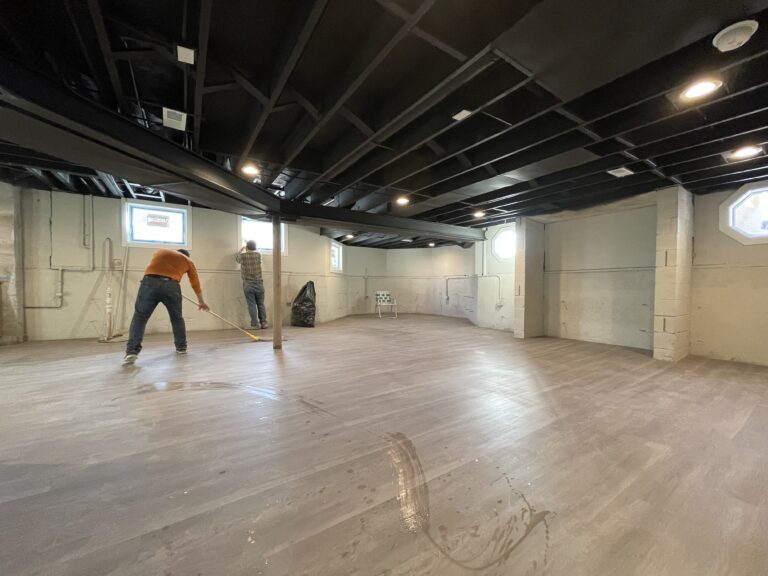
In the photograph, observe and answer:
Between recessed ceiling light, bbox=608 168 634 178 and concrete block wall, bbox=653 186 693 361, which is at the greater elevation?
recessed ceiling light, bbox=608 168 634 178

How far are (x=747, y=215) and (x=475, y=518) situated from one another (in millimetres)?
5808

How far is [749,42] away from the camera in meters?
1.80

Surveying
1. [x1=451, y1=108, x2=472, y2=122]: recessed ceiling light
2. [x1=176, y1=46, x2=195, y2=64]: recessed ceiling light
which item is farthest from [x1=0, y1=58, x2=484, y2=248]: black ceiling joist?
[x1=451, y1=108, x2=472, y2=122]: recessed ceiling light

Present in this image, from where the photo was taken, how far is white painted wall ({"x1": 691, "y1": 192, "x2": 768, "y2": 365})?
4020mm

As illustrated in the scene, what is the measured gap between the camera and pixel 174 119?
2684 mm

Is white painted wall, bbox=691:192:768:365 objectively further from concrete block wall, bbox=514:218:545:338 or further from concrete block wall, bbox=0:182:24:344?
concrete block wall, bbox=0:182:24:344

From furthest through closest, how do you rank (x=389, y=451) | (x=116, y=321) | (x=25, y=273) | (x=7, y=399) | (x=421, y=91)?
(x=116, y=321) < (x=25, y=273) < (x=7, y=399) < (x=421, y=91) < (x=389, y=451)

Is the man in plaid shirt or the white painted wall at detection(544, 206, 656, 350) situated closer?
the white painted wall at detection(544, 206, 656, 350)

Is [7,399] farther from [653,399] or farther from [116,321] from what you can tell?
[653,399]

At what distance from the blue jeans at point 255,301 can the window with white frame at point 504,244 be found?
18.5 ft

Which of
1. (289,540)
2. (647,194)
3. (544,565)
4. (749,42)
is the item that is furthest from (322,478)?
(647,194)

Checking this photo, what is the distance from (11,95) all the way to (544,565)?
367 cm

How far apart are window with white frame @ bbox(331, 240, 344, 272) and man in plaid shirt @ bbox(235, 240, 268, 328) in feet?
9.15

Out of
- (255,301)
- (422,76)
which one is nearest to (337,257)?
(255,301)
